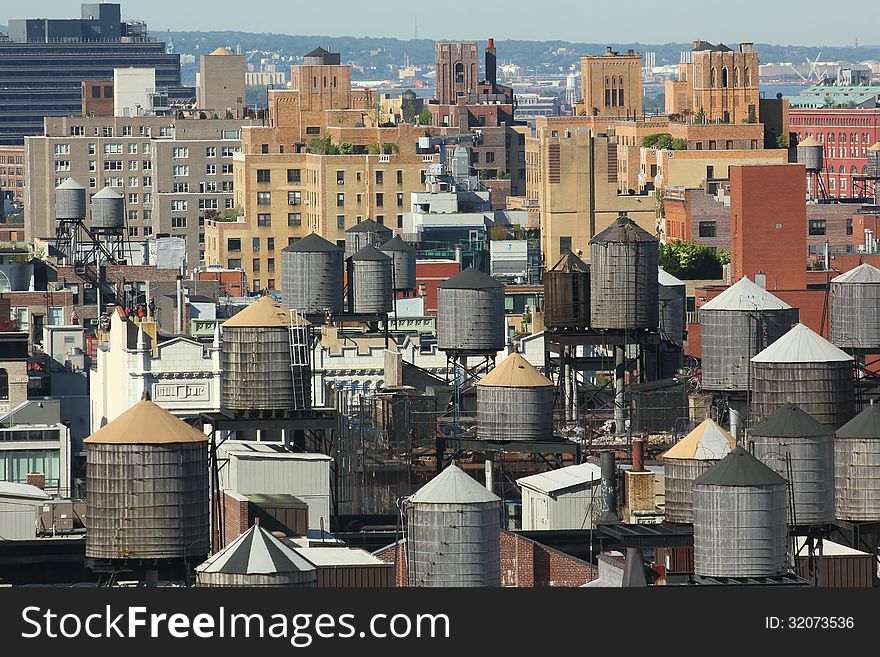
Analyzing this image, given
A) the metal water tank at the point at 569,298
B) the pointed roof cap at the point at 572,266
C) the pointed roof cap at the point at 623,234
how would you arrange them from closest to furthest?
the pointed roof cap at the point at 623,234
the metal water tank at the point at 569,298
the pointed roof cap at the point at 572,266

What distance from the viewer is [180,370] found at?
97.6m

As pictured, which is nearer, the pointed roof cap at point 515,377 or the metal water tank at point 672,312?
the pointed roof cap at point 515,377

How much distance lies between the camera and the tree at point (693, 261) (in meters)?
167

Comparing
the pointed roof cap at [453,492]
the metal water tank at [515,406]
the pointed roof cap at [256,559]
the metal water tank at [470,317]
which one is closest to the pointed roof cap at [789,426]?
the pointed roof cap at [453,492]

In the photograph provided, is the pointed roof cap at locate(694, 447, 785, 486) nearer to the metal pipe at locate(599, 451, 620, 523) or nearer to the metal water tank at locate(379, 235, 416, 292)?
the metal pipe at locate(599, 451, 620, 523)

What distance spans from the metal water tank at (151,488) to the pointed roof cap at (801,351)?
19.6m

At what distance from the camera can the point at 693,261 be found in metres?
170

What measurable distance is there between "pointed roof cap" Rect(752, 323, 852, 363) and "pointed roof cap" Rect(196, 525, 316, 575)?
23.6m

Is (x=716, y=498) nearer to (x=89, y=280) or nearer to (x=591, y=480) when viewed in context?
(x=591, y=480)

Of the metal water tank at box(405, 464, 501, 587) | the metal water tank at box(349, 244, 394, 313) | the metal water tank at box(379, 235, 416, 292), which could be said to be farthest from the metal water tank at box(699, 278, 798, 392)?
the metal water tank at box(379, 235, 416, 292)

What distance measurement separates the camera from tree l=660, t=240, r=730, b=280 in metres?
167

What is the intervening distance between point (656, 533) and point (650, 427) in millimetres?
26628

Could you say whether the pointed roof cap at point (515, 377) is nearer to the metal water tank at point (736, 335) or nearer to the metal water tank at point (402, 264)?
the metal water tank at point (736, 335)

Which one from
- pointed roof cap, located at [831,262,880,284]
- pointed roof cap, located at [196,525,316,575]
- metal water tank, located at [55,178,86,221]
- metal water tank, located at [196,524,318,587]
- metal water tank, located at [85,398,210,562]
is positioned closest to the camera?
metal water tank, located at [196,524,318,587]
